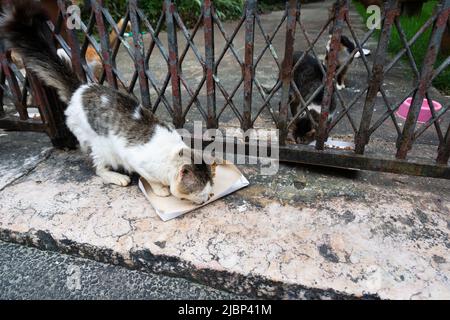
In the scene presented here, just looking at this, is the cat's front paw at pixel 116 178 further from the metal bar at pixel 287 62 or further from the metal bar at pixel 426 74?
the metal bar at pixel 426 74

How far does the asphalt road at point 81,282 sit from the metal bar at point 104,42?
1308 millimetres

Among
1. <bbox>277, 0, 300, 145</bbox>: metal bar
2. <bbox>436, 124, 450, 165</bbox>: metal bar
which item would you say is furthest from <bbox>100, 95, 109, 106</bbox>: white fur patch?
<bbox>436, 124, 450, 165</bbox>: metal bar

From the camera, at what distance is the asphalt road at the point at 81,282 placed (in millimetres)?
1726

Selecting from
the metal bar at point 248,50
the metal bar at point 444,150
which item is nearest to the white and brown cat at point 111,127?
the metal bar at point 248,50

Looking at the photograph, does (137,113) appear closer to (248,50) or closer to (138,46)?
(138,46)

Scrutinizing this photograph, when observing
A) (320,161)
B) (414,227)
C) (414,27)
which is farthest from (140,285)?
(414,27)

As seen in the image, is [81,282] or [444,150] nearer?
[81,282]

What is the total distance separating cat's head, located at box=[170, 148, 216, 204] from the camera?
6.29 ft

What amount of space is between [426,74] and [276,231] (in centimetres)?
123

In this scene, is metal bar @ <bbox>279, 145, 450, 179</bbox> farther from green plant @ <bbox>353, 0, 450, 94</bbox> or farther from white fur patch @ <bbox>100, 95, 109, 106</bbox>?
white fur patch @ <bbox>100, 95, 109, 106</bbox>

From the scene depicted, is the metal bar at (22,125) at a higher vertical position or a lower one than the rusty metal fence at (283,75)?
lower

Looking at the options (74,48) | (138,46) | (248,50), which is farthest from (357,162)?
(74,48)

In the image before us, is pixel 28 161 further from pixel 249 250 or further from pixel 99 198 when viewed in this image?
pixel 249 250

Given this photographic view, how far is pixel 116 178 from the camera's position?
7.63ft
